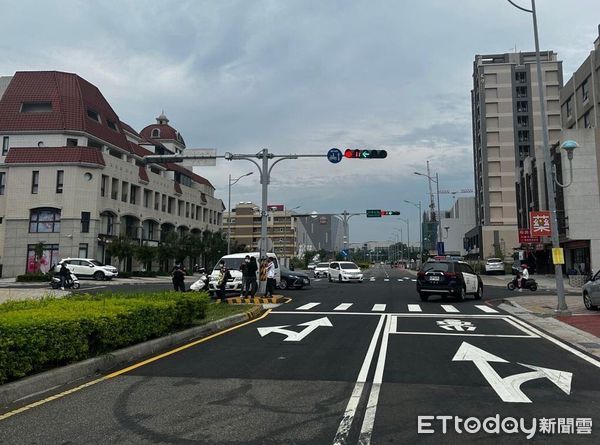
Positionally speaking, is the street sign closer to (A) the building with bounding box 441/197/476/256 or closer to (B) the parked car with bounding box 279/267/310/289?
(B) the parked car with bounding box 279/267/310/289

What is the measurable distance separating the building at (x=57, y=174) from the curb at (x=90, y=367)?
136 ft

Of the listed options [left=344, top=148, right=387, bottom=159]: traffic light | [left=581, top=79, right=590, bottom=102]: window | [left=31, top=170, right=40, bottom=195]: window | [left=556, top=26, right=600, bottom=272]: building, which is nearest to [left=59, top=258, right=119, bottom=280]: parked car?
[left=31, top=170, right=40, bottom=195]: window

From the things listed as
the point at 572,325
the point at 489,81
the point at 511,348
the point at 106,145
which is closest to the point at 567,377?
the point at 511,348

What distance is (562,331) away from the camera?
12258 mm

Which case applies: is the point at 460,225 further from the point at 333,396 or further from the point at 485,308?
the point at 333,396

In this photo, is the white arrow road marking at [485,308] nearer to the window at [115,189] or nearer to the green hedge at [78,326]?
the green hedge at [78,326]

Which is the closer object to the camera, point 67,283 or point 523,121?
point 67,283

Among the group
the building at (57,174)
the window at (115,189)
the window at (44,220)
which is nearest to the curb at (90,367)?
the building at (57,174)

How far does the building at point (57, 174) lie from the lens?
48344mm

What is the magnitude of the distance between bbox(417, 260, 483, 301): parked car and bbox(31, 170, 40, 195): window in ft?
135

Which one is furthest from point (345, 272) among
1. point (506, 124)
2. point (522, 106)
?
point (522, 106)

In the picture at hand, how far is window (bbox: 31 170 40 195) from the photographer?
160 feet

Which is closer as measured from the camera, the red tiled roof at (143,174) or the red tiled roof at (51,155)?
the red tiled roof at (51,155)

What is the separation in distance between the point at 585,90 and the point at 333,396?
4712 centimetres
